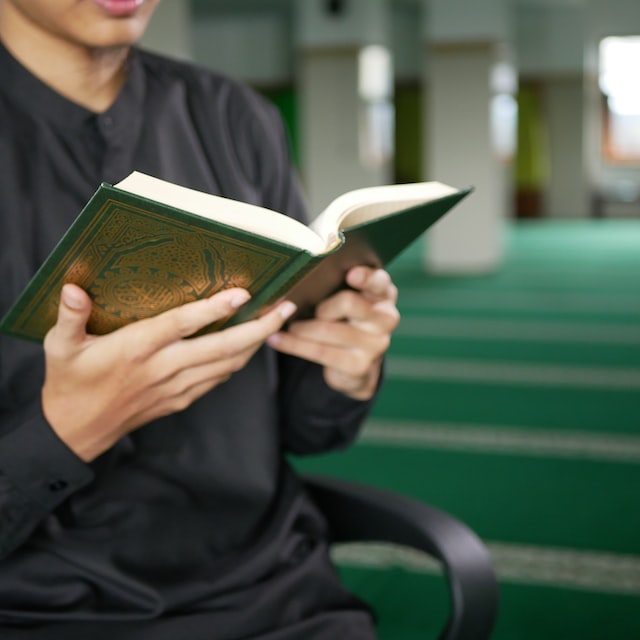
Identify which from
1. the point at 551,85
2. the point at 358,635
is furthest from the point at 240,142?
the point at 551,85

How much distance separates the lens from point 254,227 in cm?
90

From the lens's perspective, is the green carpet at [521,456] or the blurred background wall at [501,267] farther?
the blurred background wall at [501,267]

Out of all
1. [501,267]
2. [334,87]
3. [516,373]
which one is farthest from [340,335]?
[334,87]

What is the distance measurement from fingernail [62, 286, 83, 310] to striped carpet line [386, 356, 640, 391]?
3630 millimetres

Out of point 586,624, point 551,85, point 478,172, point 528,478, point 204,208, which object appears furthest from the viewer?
point 551,85

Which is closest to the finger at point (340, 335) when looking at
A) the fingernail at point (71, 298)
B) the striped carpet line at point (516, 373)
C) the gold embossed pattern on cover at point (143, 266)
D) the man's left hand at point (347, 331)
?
the man's left hand at point (347, 331)

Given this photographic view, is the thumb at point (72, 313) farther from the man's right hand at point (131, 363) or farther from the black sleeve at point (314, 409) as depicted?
the black sleeve at point (314, 409)

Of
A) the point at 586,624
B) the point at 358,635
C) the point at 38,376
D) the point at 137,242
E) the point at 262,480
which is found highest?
the point at 137,242

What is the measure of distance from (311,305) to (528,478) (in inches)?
84.4

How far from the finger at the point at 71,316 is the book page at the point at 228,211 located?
0.34ft

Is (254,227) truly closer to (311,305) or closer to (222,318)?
(222,318)

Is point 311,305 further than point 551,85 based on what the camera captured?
No

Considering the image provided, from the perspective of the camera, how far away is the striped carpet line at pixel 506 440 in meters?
3.42

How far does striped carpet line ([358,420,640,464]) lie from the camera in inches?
135
